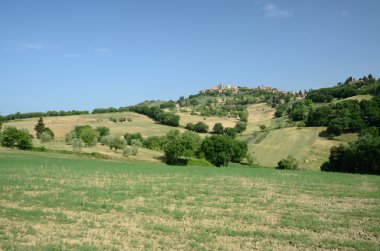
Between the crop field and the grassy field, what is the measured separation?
4328 centimetres

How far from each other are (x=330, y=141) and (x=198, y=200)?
78.2m

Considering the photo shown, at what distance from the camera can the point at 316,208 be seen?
74.4 ft

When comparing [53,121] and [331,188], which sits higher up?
[53,121]

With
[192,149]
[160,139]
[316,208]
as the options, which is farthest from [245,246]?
[160,139]

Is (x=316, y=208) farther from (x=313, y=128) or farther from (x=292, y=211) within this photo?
(x=313, y=128)

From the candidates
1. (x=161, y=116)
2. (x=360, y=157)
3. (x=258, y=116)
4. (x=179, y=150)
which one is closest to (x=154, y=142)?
(x=179, y=150)

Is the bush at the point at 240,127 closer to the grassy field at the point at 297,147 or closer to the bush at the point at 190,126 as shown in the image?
the bush at the point at 190,126

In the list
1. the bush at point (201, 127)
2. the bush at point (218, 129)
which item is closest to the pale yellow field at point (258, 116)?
the bush at point (218, 129)

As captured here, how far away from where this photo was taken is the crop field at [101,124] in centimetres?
12391

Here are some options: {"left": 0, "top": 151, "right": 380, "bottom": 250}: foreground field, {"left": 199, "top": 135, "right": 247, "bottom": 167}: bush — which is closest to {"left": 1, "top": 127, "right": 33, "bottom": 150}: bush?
{"left": 199, "top": 135, "right": 247, "bottom": 167}: bush

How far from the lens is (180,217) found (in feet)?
62.4

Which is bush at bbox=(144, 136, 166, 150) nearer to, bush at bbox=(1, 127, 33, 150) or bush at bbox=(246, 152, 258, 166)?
bush at bbox=(246, 152, 258, 166)

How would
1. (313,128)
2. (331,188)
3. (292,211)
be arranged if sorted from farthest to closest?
(313,128) < (331,188) < (292,211)

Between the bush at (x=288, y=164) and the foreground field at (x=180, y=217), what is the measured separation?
48.2 m
